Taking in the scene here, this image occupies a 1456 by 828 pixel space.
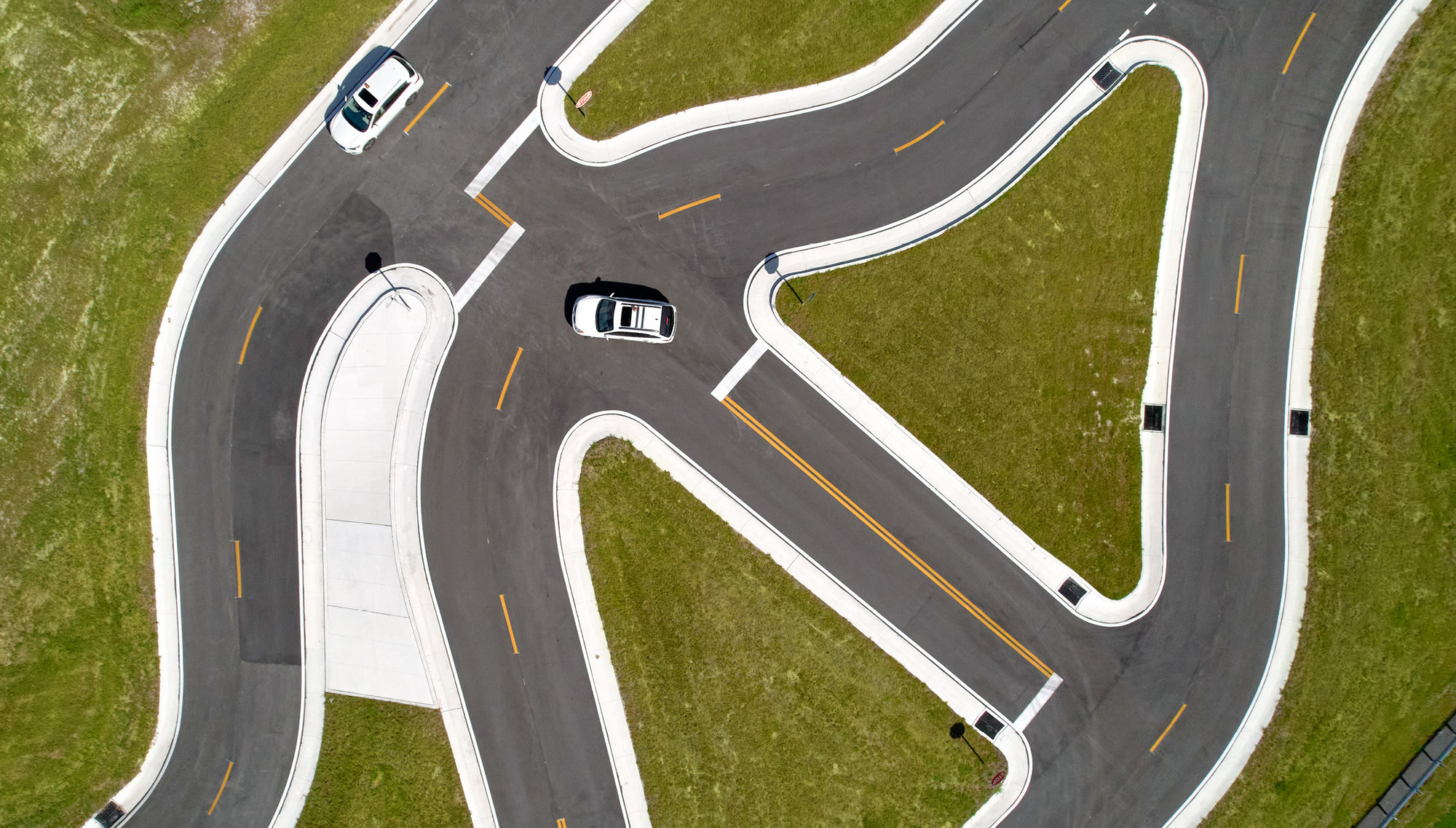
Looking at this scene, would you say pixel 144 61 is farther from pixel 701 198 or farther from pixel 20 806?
pixel 20 806

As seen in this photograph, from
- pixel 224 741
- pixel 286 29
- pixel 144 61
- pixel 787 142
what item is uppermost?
pixel 787 142

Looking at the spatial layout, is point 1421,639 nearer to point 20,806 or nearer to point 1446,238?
point 1446,238


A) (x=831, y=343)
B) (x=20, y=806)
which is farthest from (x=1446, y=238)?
(x=20, y=806)

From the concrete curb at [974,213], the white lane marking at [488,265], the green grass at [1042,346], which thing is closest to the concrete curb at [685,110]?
the white lane marking at [488,265]

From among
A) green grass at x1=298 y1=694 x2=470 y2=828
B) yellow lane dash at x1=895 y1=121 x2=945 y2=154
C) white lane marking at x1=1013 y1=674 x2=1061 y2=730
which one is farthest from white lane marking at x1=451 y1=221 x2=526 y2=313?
white lane marking at x1=1013 y1=674 x2=1061 y2=730

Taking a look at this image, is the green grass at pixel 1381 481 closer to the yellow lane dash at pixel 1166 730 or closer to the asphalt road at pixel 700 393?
the asphalt road at pixel 700 393

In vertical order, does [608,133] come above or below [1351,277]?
below
